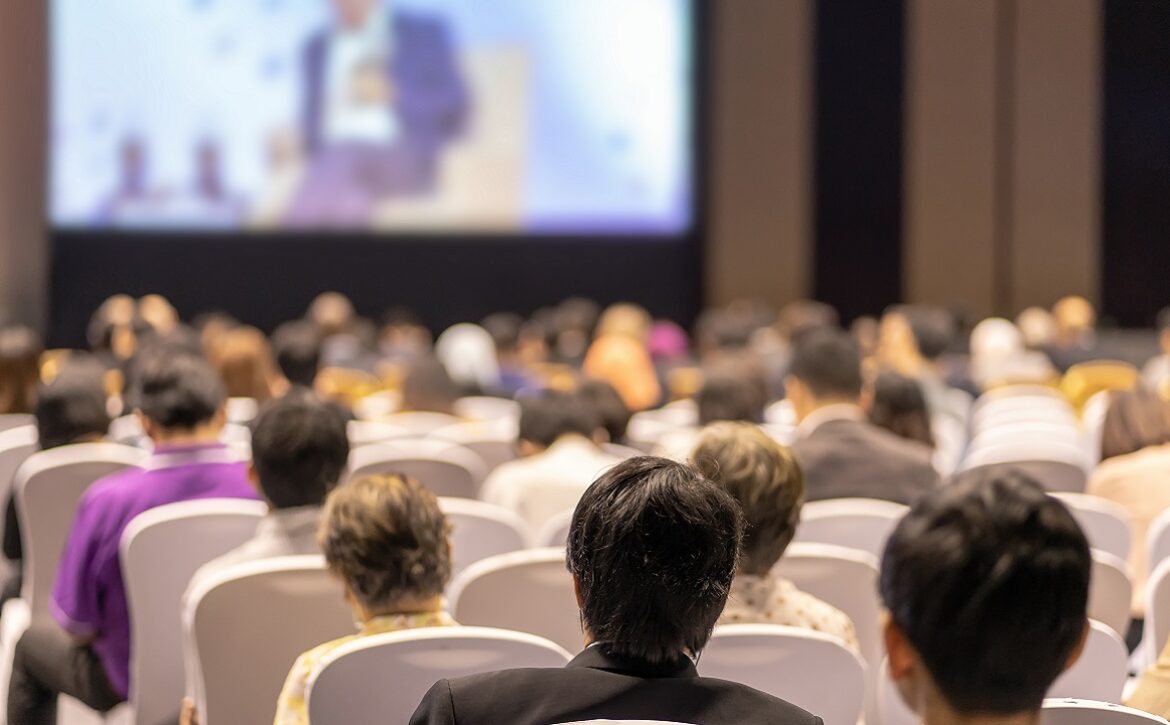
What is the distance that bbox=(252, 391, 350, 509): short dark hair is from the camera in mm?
3365

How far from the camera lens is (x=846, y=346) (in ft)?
18.0

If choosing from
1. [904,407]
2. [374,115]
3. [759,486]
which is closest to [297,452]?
[759,486]

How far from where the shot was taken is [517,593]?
307 cm

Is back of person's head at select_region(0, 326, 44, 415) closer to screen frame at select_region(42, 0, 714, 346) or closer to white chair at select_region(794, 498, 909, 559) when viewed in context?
white chair at select_region(794, 498, 909, 559)

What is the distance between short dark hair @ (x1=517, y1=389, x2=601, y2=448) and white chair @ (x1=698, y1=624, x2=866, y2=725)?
2.57 m

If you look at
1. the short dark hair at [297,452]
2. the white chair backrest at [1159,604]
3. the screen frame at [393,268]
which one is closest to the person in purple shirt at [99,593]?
the short dark hair at [297,452]

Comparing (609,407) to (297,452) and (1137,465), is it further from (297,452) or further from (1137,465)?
(297,452)

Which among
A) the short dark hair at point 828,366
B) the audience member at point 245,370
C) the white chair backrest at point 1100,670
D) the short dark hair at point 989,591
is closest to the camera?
the short dark hair at point 989,591

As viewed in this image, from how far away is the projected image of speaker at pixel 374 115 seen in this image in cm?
1407

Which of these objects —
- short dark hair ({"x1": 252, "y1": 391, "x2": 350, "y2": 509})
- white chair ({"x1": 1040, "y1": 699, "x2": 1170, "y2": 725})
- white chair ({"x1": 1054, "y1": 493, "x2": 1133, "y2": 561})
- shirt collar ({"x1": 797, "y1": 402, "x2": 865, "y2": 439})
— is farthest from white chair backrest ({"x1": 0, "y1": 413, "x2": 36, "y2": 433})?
white chair ({"x1": 1040, "y1": 699, "x2": 1170, "y2": 725})

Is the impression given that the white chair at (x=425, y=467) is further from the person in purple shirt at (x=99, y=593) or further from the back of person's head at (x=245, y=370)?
the back of person's head at (x=245, y=370)

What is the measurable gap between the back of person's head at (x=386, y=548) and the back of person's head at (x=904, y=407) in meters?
2.96

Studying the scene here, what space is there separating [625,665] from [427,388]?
508 cm

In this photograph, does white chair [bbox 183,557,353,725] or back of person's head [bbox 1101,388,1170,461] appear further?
back of person's head [bbox 1101,388,1170,461]
